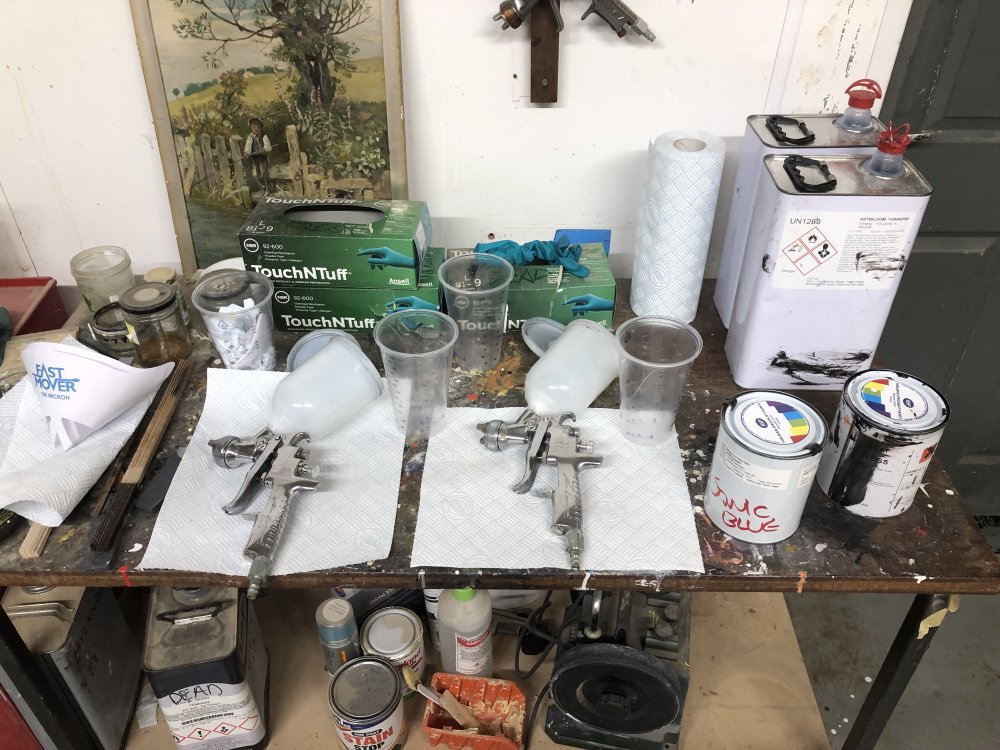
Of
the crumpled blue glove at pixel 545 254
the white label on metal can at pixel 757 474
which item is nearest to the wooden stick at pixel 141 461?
the crumpled blue glove at pixel 545 254

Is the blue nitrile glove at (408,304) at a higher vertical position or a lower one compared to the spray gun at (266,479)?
higher

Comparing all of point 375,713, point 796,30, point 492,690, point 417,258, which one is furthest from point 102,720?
point 796,30

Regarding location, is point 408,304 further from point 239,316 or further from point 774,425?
point 774,425

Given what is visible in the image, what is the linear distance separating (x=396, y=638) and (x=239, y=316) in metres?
0.61

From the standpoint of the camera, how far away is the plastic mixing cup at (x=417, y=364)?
108 cm

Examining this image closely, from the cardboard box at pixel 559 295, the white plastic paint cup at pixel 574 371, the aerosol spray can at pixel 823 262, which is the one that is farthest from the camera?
the cardboard box at pixel 559 295

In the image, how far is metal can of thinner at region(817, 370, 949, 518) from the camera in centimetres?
91

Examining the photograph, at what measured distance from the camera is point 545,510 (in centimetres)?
99

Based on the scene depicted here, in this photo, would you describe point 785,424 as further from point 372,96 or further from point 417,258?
point 372,96

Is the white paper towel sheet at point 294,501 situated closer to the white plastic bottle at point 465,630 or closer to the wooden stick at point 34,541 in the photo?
the wooden stick at point 34,541

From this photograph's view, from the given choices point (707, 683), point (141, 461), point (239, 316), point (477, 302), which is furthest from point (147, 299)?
point (707, 683)

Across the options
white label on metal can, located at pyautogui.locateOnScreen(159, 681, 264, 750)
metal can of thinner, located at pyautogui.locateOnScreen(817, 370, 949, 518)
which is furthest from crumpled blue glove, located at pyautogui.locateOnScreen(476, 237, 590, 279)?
white label on metal can, located at pyautogui.locateOnScreen(159, 681, 264, 750)

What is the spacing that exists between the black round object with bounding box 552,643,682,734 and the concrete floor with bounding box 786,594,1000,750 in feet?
1.92

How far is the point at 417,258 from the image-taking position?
1.21 metres
